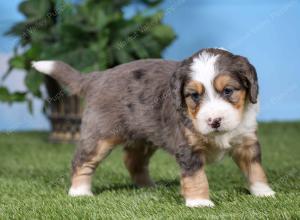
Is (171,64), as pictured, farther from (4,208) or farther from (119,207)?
(4,208)

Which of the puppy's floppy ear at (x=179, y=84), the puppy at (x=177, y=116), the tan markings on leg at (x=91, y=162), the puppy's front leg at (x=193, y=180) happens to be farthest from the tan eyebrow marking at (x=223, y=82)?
the tan markings on leg at (x=91, y=162)

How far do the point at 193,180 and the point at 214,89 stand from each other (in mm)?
636

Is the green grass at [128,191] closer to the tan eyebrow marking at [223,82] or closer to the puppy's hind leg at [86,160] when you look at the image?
the puppy's hind leg at [86,160]

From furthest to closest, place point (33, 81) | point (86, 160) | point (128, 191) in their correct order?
point (33, 81) → point (128, 191) → point (86, 160)

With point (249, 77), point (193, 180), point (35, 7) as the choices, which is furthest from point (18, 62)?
point (249, 77)

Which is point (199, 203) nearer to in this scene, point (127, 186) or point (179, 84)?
point (179, 84)

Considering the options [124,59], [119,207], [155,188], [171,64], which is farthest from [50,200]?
[124,59]

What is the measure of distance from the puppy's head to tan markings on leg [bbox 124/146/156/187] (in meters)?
1.16

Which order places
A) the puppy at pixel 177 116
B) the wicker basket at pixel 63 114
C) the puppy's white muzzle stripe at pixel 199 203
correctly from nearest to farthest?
1. the puppy at pixel 177 116
2. the puppy's white muzzle stripe at pixel 199 203
3. the wicker basket at pixel 63 114

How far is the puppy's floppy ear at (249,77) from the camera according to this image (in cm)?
370

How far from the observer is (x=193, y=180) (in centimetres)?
380

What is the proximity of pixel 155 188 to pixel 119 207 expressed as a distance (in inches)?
35.5

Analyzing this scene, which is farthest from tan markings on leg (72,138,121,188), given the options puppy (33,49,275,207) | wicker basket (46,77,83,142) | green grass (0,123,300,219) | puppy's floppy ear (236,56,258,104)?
wicker basket (46,77,83,142)

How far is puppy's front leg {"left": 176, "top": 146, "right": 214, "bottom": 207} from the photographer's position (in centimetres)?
378
